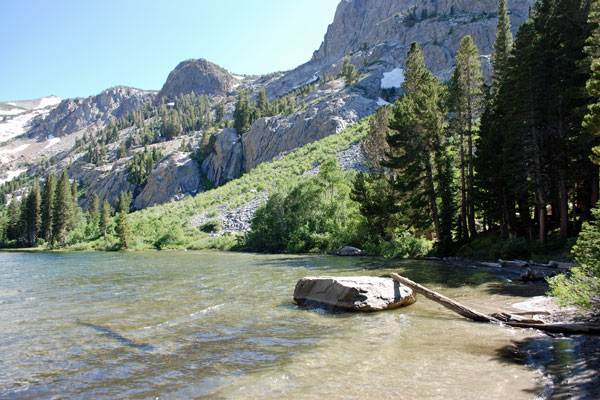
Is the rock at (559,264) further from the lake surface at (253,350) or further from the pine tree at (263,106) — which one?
the pine tree at (263,106)

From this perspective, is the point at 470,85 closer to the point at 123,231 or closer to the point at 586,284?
the point at 586,284

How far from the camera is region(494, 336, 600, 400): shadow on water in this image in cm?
505

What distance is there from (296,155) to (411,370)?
84.1 metres

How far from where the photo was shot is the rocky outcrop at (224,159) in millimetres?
116250

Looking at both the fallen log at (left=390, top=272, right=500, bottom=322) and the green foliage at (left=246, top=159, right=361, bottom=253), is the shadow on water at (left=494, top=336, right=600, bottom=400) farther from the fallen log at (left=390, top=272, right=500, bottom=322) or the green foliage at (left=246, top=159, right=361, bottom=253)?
the green foliage at (left=246, top=159, right=361, bottom=253)

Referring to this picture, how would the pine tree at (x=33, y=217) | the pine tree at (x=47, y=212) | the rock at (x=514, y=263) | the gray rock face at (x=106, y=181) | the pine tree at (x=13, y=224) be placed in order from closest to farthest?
the rock at (x=514, y=263)
the pine tree at (x=47, y=212)
the pine tree at (x=33, y=217)
the pine tree at (x=13, y=224)
the gray rock face at (x=106, y=181)

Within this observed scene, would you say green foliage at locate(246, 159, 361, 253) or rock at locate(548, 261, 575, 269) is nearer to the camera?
rock at locate(548, 261, 575, 269)

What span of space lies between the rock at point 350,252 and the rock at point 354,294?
19984 mm

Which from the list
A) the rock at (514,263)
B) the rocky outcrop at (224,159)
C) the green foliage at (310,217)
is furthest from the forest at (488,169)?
the rocky outcrop at (224,159)

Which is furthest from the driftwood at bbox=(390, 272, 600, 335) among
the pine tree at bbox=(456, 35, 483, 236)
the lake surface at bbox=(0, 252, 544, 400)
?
the pine tree at bbox=(456, 35, 483, 236)

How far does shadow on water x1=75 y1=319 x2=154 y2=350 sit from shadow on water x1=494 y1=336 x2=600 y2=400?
708 centimetres

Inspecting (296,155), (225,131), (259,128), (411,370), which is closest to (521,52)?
(411,370)

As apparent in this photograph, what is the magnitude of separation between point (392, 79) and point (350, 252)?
367 ft

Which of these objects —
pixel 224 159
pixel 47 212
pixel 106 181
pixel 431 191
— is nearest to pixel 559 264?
pixel 431 191
